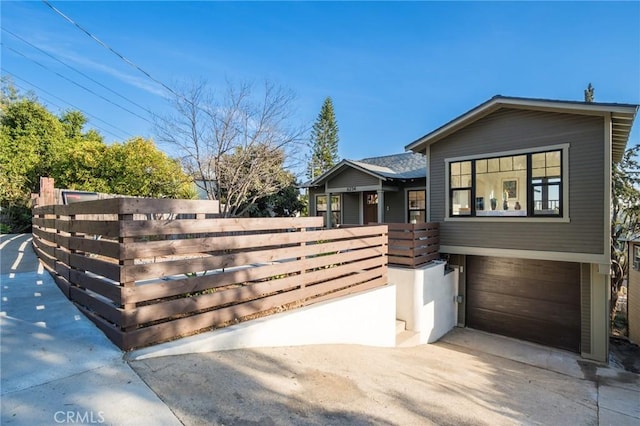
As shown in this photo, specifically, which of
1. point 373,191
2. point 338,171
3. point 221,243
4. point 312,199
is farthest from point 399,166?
point 221,243

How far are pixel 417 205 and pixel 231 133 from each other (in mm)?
7081

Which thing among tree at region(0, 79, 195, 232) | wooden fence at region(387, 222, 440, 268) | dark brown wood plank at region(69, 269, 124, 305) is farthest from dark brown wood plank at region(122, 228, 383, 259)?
tree at region(0, 79, 195, 232)

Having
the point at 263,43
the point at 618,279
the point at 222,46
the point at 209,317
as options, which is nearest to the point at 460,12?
the point at 263,43

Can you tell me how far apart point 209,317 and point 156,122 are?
9.41m

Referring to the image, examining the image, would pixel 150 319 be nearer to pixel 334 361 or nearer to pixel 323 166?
pixel 334 361

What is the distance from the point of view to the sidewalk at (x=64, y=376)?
76.7 inches

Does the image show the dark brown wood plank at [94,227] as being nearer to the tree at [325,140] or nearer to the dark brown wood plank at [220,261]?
the dark brown wood plank at [220,261]

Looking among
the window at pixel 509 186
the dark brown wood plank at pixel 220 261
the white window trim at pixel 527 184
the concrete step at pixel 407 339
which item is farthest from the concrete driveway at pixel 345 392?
the window at pixel 509 186

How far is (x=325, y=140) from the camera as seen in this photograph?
110ft

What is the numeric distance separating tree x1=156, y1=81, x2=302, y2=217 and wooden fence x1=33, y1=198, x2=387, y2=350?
5.93m

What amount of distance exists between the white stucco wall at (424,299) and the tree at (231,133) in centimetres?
623

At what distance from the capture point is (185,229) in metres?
3.22

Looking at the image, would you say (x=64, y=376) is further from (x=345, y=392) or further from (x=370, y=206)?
(x=370, y=206)

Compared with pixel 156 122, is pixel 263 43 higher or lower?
higher
